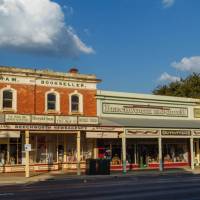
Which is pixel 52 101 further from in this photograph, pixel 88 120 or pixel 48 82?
pixel 88 120

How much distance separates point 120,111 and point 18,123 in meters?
10.5

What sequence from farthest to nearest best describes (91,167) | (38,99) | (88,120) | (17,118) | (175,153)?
(175,153) → (38,99) → (88,120) → (91,167) → (17,118)

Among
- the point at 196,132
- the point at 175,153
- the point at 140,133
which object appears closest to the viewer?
the point at 140,133

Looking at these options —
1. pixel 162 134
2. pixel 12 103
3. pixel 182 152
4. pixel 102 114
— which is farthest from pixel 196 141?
pixel 12 103

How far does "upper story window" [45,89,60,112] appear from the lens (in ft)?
113

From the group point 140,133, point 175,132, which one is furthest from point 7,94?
point 175,132

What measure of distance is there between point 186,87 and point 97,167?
121 feet

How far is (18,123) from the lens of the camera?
99.1 ft

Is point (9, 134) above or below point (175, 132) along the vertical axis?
below

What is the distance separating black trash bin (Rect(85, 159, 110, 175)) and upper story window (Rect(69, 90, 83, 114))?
5.40 m

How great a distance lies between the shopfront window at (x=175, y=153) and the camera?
41.1 m

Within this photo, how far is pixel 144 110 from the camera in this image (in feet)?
130

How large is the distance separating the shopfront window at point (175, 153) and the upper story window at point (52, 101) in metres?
11.4

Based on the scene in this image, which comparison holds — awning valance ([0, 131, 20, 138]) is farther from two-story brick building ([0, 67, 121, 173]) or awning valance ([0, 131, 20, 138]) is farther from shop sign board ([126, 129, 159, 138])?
shop sign board ([126, 129, 159, 138])
